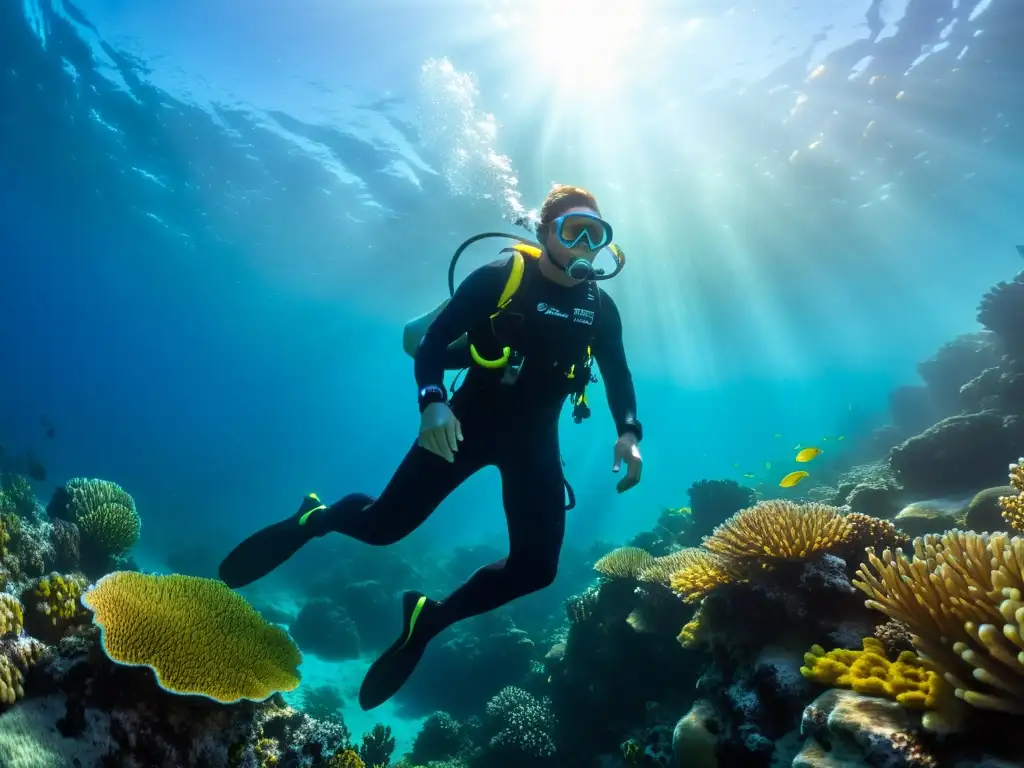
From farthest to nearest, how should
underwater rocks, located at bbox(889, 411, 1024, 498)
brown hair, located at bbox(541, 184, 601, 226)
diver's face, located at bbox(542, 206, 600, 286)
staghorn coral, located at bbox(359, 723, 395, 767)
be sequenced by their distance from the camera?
underwater rocks, located at bbox(889, 411, 1024, 498), staghorn coral, located at bbox(359, 723, 395, 767), brown hair, located at bbox(541, 184, 601, 226), diver's face, located at bbox(542, 206, 600, 286)

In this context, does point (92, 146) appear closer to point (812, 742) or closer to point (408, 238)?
point (408, 238)

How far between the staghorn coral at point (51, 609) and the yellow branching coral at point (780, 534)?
5.10 meters

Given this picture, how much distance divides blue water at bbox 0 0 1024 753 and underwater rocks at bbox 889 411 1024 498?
12909mm

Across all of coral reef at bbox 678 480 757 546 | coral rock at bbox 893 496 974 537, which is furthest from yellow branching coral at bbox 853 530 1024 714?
coral reef at bbox 678 480 757 546

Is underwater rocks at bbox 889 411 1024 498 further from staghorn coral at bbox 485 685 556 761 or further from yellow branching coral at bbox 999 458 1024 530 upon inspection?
staghorn coral at bbox 485 685 556 761

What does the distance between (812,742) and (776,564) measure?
1574 mm

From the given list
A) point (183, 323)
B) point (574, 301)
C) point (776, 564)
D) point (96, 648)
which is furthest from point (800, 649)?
point (183, 323)

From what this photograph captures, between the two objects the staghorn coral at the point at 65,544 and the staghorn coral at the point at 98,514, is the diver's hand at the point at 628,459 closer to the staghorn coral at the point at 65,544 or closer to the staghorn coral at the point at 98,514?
the staghorn coral at the point at 65,544

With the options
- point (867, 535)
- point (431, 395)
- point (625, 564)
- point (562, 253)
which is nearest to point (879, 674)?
point (867, 535)

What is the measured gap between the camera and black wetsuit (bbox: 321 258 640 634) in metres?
4.08

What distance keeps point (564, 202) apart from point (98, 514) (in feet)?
23.5

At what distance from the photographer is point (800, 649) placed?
351 cm

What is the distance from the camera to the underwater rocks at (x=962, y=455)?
911cm

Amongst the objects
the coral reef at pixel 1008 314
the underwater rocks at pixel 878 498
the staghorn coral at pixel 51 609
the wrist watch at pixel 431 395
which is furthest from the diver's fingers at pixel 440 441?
the coral reef at pixel 1008 314
